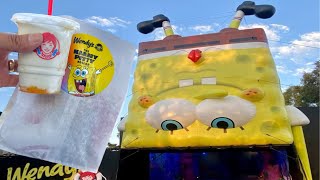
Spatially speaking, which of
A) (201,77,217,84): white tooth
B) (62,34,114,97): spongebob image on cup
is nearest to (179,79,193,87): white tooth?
(201,77,217,84): white tooth

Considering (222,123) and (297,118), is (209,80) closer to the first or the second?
(222,123)

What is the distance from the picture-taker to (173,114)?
16.8ft

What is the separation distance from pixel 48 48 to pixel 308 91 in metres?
20.2

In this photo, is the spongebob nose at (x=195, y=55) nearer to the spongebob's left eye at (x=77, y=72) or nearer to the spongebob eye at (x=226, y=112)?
the spongebob eye at (x=226, y=112)

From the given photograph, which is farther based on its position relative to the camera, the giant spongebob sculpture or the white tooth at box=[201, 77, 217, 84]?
the white tooth at box=[201, 77, 217, 84]

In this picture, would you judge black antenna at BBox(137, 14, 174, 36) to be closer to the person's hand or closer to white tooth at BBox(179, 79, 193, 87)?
white tooth at BBox(179, 79, 193, 87)

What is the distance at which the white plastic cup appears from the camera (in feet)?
4.33

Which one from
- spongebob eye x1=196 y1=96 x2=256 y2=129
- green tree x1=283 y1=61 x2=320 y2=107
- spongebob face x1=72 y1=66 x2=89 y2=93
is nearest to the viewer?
spongebob face x1=72 y1=66 x2=89 y2=93

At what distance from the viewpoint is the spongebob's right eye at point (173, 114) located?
5117mm

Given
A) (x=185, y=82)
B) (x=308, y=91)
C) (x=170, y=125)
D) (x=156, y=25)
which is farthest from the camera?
(x=308, y=91)

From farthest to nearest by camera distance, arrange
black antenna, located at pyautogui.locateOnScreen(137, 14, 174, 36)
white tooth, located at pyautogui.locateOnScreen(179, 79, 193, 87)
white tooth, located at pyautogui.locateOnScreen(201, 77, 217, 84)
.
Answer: black antenna, located at pyautogui.locateOnScreen(137, 14, 174, 36), white tooth, located at pyautogui.locateOnScreen(179, 79, 193, 87), white tooth, located at pyautogui.locateOnScreen(201, 77, 217, 84)

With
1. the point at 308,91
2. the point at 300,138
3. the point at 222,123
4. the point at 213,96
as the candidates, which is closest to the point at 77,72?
the point at 213,96

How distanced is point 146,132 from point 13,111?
13.6 feet

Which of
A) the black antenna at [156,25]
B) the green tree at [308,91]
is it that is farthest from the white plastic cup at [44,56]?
the green tree at [308,91]
